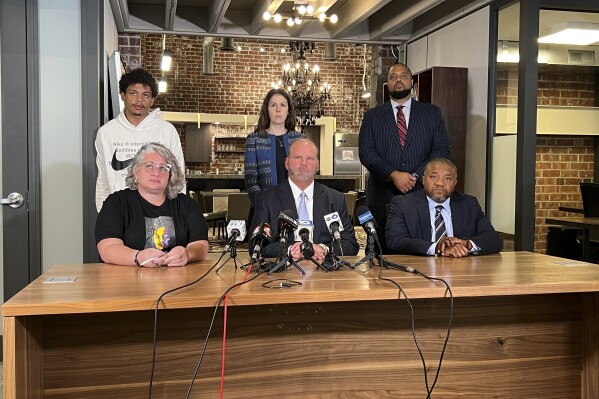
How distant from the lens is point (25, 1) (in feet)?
12.1

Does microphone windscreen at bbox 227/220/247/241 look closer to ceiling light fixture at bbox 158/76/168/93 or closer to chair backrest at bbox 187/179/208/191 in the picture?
chair backrest at bbox 187/179/208/191

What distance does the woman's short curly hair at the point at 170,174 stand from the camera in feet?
8.63

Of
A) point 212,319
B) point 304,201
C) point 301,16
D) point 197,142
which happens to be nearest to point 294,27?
point 301,16

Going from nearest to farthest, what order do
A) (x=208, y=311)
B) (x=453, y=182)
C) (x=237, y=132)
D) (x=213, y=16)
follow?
(x=208, y=311) < (x=453, y=182) < (x=213, y=16) < (x=237, y=132)

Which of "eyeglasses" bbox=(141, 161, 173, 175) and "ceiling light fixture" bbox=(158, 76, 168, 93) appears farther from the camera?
"ceiling light fixture" bbox=(158, 76, 168, 93)

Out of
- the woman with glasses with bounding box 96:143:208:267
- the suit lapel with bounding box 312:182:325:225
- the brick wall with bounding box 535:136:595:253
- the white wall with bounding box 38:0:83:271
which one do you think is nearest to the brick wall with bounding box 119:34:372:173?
the brick wall with bounding box 535:136:595:253

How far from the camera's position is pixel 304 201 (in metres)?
2.96

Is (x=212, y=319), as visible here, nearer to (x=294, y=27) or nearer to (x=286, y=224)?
(x=286, y=224)

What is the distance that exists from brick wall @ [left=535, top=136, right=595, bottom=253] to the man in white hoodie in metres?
4.26

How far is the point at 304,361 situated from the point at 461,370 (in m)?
0.60

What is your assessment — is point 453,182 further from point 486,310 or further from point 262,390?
point 262,390

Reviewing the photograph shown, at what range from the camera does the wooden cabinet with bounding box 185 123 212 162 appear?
1358 centimetres

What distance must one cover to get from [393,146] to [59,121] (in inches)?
78.2

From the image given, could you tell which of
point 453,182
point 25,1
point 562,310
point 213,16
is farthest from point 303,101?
point 562,310
